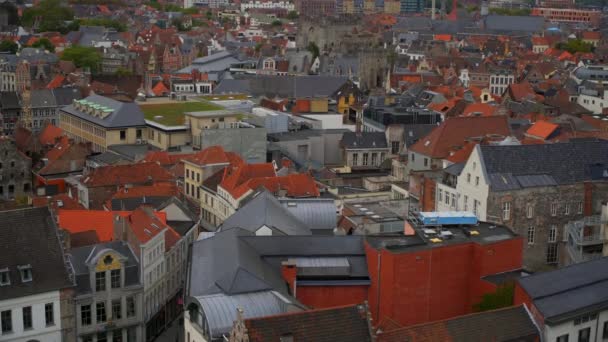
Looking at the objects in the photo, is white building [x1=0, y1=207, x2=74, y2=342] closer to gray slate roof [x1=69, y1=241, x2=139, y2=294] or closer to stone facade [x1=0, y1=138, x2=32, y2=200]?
gray slate roof [x1=69, y1=241, x2=139, y2=294]

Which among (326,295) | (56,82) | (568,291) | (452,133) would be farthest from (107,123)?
(568,291)

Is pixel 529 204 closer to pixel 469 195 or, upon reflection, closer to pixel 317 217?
pixel 469 195

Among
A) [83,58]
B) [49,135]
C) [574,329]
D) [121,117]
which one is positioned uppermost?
[83,58]

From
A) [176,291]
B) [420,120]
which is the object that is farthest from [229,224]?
[420,120]

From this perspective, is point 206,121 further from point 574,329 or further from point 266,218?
point 574,329

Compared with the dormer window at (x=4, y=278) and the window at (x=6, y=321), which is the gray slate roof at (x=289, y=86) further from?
the window at (x=6, y=321)

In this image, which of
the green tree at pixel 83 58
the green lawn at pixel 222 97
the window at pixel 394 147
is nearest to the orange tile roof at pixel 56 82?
the green lawn at pixel 222 97
